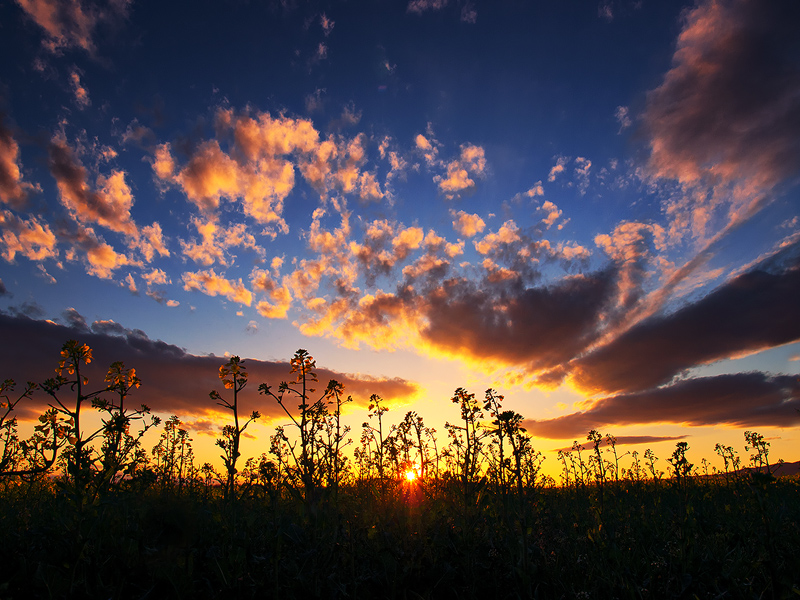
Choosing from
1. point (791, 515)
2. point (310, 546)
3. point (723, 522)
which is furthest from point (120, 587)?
point (791, 515)

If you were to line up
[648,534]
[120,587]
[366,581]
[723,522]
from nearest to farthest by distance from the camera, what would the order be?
[120,587] → [366,581] → [648,534] → [723,522]

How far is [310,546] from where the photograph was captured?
10.9 feet

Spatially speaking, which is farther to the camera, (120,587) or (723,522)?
(723,522)

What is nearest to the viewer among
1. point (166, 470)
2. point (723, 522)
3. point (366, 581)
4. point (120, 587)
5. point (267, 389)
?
point (120, 587)

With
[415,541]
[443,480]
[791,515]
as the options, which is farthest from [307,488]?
[791,515]

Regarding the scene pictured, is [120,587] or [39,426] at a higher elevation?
[39,426]

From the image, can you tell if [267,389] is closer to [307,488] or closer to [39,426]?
[307,488]

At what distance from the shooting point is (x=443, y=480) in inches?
287

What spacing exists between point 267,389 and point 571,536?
4.07 meters

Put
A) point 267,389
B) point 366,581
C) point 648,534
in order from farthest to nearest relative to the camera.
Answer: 1. point 267,389
2. point 648,534
3. point 366,581

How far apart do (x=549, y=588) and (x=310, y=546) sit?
1.87 meters

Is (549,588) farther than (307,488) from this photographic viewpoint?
No

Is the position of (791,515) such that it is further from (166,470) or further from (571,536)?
(166,470)

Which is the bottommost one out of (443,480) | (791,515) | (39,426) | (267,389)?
(791,515)
